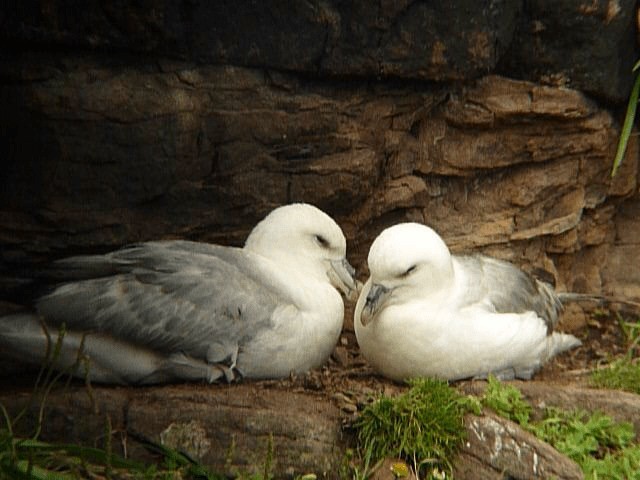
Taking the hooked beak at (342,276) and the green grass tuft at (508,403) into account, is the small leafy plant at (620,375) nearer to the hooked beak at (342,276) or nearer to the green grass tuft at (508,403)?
the green grass tuft at (508,403)

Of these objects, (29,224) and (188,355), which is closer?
(188,355)

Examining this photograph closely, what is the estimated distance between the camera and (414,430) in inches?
183

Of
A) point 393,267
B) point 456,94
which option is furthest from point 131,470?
point 456,94

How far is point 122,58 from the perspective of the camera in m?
5.25

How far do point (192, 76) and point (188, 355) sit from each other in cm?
127

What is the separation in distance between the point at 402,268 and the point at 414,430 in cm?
76

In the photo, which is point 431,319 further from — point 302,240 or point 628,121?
point 628,121

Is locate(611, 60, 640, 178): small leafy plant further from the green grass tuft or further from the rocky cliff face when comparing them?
the green grass tuft

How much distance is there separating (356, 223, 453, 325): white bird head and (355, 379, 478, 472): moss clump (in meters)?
0.51

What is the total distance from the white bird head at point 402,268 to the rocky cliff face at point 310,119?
0.79m

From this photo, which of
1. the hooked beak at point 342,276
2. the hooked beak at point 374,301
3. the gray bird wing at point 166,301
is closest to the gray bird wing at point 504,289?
the hooked beak at point 374,301

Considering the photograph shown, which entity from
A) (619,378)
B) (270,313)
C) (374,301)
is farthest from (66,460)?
(619,378)

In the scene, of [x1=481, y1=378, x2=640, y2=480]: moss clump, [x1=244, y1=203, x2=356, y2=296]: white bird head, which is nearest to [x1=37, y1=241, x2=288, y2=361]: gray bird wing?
[x1=244, y1=203, x2=356, y2=296]: white bird head

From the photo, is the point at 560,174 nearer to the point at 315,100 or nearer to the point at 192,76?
the point at 315,100
